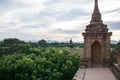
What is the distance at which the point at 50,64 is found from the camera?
31.7 m

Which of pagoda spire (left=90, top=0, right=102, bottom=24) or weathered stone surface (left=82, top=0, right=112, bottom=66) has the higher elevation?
pagoda spire (left=90, top=0, right=102, bottom=24)

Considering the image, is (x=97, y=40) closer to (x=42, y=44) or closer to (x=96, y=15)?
(x=96, y=15)

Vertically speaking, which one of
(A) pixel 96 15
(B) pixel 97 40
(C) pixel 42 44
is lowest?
(B) pixel 97 40

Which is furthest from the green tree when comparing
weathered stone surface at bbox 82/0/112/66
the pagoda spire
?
weathered stone surface at bbox 82/0/112/66

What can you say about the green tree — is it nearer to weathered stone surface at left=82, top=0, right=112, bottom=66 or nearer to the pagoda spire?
the pagoda spire

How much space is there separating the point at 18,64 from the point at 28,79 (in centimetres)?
241

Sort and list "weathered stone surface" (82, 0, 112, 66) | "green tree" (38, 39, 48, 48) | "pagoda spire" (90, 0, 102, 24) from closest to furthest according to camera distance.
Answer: "weathered stone surface" (82, 0, 112, 66)
"pagoda spire" (90, 0, 102, 24)
"green tree" (38, 39, 48, 48)

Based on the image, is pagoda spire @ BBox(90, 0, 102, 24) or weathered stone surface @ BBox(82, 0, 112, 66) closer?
weathered stone surface @ BBox(82, 0, 112, 66)

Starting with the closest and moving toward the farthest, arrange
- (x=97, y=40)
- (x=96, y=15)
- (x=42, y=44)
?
1. (x=97, y=40)
2. (x=96, y=15)
3. (x=42, y=44)

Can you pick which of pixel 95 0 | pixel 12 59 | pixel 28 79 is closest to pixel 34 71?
pixel 28 79

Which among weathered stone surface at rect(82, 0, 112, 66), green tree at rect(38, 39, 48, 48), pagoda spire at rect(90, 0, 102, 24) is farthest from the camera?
green tree at rect(38, 39, 48, 48)

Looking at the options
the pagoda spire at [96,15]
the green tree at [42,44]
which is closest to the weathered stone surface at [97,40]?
the pagoda spire at [96,15]

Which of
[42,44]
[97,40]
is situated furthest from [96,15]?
[42,44]

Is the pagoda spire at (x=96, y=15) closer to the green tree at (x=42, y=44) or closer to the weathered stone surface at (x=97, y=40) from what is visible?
the weathered stone surface at (x=97, y=40)
